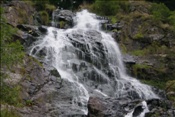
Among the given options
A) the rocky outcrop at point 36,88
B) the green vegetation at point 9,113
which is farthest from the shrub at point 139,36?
the green vegetation at point 9,113

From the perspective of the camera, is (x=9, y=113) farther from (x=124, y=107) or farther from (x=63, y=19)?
(x=63, y=19)

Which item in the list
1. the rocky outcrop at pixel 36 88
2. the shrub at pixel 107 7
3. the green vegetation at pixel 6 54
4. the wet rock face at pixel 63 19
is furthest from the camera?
the shrub at pixel 107 7

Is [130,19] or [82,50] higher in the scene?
[130,19]

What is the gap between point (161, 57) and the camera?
78.8ft

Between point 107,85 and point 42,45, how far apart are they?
217 inches

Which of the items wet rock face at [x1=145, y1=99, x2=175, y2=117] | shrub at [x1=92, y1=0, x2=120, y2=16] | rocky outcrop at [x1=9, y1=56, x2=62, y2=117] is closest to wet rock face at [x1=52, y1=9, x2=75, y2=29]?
shrub at [x1=92, y1=0, x2=120, y2=16]

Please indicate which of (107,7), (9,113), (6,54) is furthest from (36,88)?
(107,7)

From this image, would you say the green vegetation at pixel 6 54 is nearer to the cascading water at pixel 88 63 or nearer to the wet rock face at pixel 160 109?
the cascading water at pixel 88 63

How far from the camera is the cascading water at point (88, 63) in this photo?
19.3m

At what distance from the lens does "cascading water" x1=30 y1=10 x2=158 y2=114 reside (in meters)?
19.3

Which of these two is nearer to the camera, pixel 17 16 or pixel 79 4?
pixel 17 16

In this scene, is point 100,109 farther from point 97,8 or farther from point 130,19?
point 97,8

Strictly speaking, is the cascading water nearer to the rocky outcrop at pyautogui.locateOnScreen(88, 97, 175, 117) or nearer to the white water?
the rocky outcrop at pyautogui.locateOnScreen(88, 97, 175, 117)

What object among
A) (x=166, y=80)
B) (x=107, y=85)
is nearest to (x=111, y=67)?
(x=107, y=85)
